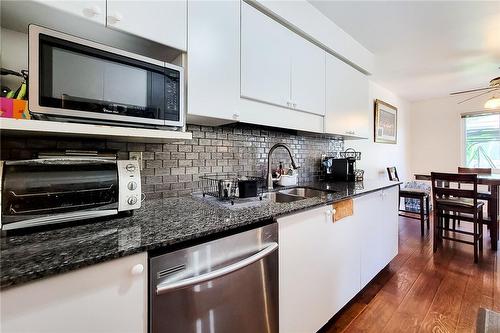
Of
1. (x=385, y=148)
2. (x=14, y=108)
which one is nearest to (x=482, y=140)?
(x=385, y=148)

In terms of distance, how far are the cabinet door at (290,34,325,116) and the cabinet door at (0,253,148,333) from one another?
1.48m

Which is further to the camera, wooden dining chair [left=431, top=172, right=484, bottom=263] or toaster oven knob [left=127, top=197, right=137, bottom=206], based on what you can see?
wooden dining chair [left=431, top=172, right=484, bottom=263]

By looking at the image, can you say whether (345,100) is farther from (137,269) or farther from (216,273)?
(137,269)

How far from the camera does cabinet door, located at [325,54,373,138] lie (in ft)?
6.70

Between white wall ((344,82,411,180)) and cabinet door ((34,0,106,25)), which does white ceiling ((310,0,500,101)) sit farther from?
cabinet door ((34,0,106,25))

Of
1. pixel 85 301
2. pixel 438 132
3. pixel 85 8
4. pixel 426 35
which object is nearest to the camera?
pixel 85 301

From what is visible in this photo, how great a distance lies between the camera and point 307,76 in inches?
71.3

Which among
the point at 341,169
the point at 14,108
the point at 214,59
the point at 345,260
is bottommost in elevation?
the point at 345,260

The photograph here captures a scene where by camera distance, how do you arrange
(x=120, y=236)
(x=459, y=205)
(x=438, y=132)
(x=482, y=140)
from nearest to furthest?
(x=120, y=236) → (x=459, y=205) → (x=482, y=140) → (x=438, y=132)

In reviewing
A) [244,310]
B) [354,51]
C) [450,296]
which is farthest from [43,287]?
[354,51]

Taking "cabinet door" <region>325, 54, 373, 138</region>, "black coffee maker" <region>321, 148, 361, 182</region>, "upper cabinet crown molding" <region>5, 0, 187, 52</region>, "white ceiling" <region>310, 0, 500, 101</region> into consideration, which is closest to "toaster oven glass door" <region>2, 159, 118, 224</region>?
"upper cabinet crown molding" <region>5, 0, 187, 52</region>

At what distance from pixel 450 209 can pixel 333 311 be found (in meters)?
2.20

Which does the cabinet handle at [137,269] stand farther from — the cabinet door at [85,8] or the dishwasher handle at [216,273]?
the cabinet door at [85,8]

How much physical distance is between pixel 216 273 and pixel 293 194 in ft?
3.77
